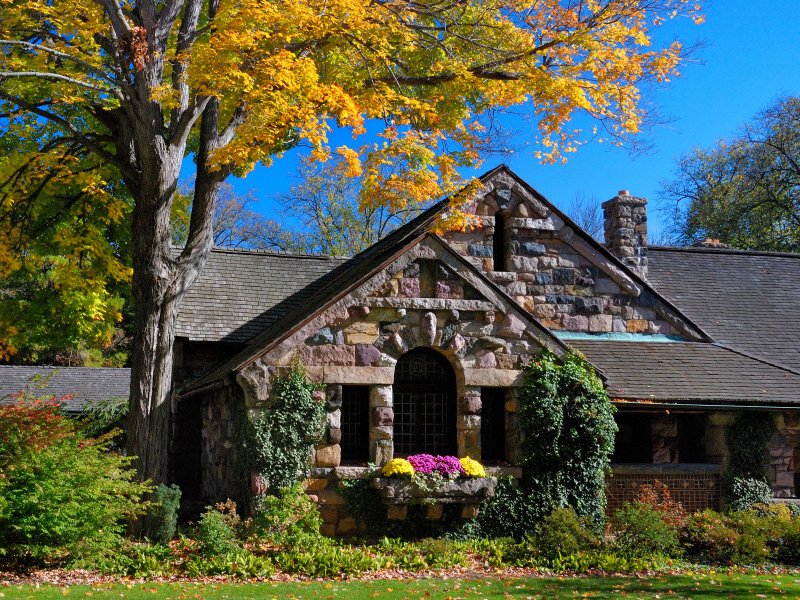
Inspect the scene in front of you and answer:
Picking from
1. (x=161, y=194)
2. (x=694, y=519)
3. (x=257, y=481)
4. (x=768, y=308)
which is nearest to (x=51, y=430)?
(x=257, y=481)

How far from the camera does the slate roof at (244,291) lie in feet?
62.0

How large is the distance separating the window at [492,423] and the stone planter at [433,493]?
147cm

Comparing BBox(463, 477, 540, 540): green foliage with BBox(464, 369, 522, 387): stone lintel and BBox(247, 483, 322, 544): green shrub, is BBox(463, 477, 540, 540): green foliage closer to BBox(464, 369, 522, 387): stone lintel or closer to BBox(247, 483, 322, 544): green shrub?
BBox(464, 369, 522, 387): stone lintel

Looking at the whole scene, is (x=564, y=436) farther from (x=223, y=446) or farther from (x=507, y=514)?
(x=223, y=446)

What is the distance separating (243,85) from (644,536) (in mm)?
9352

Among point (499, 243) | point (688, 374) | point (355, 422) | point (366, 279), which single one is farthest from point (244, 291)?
point (688, 374)

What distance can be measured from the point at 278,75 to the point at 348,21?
1787 mm

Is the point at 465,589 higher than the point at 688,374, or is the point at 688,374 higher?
the point at 688,374

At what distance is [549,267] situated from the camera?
17422mm

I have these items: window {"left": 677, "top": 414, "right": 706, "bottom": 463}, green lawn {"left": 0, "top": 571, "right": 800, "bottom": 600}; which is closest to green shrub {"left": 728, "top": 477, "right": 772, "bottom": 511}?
window {"left": 677, "top": 414, "right": 706, "bottom": 463}

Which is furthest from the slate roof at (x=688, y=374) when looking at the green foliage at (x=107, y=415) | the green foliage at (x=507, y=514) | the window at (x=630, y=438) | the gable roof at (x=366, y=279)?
the green foliage at (x=107, y=415)

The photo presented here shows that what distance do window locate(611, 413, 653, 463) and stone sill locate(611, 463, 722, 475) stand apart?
2.67ft

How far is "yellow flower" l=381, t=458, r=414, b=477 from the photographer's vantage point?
538 inches

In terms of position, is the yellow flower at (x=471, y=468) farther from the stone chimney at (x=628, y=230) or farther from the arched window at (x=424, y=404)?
the stone chimney at (x=628, y=230)
